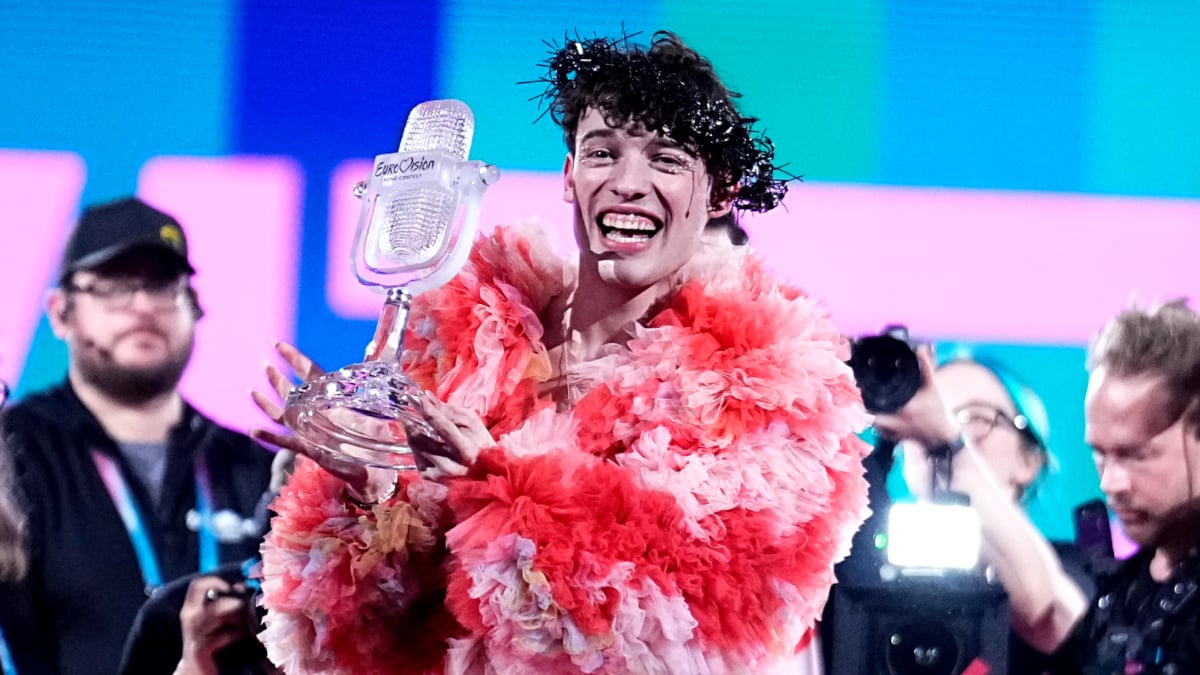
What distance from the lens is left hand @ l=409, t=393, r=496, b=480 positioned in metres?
1.36

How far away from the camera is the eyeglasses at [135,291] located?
2924mm

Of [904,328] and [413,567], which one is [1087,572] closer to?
[904,328]

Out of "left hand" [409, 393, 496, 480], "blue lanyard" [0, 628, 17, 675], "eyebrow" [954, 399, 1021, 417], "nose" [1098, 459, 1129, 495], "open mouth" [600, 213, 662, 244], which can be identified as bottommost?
"blue lanyard" [0, 628, 17, 675]

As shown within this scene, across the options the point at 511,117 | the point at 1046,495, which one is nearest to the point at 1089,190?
the point at 1046,495

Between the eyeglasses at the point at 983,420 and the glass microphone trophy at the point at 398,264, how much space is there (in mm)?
1843

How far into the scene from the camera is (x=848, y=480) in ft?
5.32

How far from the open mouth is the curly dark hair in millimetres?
125

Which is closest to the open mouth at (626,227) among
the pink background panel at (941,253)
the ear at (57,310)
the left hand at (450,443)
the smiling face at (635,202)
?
the smiling face at (635,202)

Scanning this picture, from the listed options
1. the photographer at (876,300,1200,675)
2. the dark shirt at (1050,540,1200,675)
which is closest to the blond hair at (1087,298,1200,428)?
the photographer at (876,300,1200,675)

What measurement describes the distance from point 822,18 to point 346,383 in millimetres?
2016

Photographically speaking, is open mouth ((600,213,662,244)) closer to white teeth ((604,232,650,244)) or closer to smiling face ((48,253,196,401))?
white teeth ((604,232,650,244))

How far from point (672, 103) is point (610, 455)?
1.63 ft

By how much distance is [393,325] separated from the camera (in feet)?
4.91

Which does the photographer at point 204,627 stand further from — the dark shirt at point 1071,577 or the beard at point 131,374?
the dark shirt at point 1071,577
